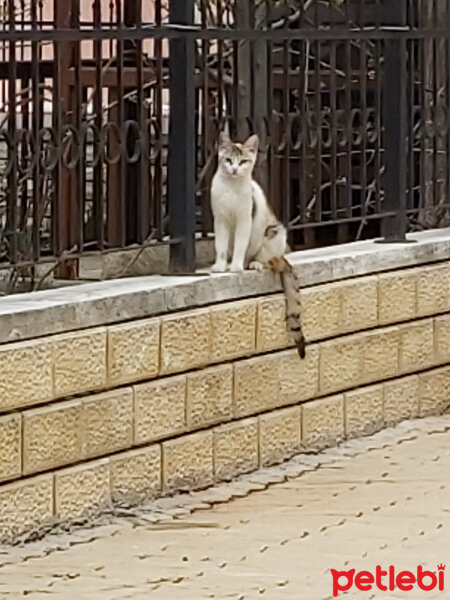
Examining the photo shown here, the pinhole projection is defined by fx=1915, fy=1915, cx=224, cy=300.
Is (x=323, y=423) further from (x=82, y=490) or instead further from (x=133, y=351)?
(x=82, y=490)

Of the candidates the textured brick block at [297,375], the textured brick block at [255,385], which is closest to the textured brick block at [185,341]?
the textured brick block at [255,385]

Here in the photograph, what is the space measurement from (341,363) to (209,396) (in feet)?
3.78

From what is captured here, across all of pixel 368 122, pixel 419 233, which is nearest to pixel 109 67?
pixel 368 122

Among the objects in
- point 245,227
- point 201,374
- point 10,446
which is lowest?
point 10,446

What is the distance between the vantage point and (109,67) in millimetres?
8805

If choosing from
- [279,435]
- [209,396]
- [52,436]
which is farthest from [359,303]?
[52,436]

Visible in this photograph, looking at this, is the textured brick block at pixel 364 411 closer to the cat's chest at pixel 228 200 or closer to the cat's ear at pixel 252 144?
the cat's chest at pixel 228 200

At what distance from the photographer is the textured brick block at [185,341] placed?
826 cm

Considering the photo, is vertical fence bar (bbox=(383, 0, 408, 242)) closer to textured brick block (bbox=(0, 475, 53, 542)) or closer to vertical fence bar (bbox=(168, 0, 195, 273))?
vertical fence bar (bbox=(168, 0, 195, 273))

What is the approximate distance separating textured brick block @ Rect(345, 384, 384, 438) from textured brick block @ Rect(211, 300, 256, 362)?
0.99m

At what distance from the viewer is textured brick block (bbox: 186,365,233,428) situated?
27.7ft

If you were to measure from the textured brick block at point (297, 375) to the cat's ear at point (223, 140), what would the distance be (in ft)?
3.34

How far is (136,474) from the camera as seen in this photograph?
812 centimetres

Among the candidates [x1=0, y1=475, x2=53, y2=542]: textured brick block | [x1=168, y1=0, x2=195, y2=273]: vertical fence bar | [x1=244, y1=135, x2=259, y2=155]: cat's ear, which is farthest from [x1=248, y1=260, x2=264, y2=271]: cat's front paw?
[x1=0, y1=475, x2=53, y2=542]: textured brick block
